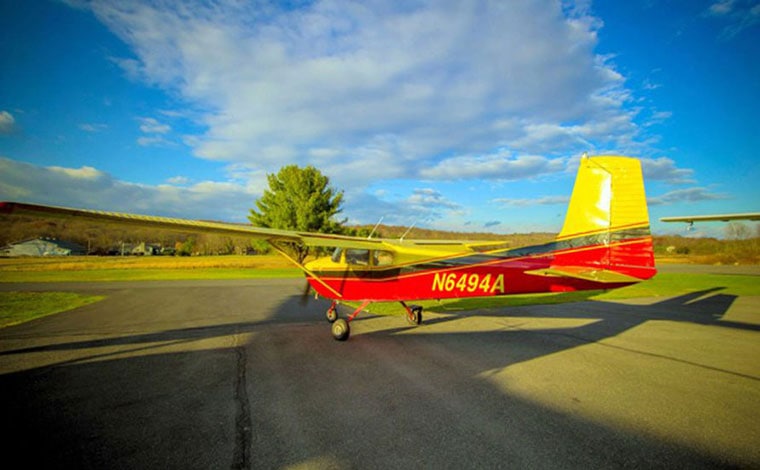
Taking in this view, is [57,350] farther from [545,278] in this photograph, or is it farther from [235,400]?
[545,278]

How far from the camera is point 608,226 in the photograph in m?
6.68

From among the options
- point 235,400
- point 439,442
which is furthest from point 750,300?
point 235,400

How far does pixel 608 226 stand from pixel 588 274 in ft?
3.86

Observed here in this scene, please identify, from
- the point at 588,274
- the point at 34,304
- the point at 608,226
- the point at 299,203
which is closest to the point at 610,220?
the point at 608,226

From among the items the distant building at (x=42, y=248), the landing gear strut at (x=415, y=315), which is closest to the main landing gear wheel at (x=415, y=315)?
the landing gear strut at (x=415, y=315)

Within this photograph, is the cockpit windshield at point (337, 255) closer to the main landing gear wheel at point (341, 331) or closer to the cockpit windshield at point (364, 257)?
the cockpit windshield at point (364, 257)

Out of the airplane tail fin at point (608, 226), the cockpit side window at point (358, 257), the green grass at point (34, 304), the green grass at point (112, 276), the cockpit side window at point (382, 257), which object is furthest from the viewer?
the green grass at point (112, 276)

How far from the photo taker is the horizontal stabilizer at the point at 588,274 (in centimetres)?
646

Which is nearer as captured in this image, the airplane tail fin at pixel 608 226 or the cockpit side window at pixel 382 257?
the airplane tail fin at pixel 608 226

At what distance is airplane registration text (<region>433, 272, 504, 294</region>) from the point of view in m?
7.52

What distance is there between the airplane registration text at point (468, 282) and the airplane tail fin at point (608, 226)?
3.92 feet

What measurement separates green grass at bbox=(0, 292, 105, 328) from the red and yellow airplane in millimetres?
8629

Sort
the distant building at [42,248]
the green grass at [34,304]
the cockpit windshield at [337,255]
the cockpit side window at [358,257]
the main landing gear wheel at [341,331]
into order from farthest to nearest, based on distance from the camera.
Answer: the distant building at [42,248], the green grass at [34,304], the cockpit windshield at [337,255], the cockpit side window at [358,257], the main landing gear wheel at [341,331]

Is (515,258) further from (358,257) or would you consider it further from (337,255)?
(337,255)
